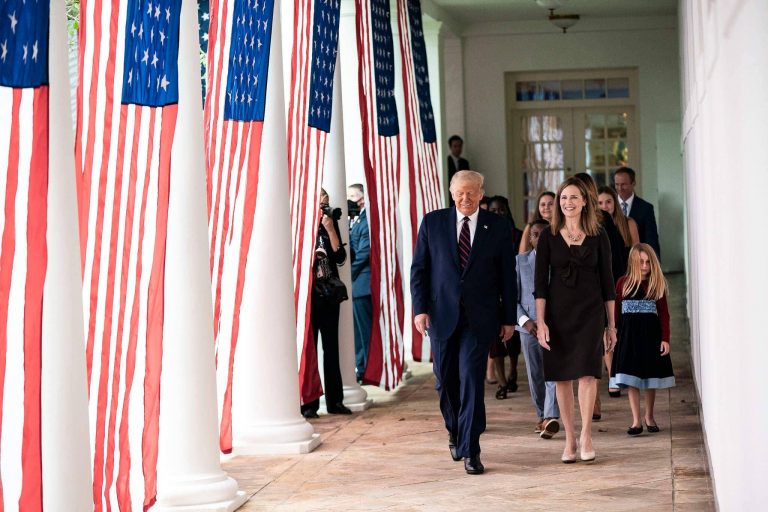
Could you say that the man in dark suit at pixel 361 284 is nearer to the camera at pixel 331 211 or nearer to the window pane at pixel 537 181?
the camera at pixel 331 211

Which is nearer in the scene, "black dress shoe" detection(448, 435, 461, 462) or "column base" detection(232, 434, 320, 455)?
"black dress shoe" detection(448, 435, 461, 462)

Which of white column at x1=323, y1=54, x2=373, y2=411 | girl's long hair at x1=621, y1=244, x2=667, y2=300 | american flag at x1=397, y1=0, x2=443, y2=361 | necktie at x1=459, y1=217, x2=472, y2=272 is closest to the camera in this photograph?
necktie at x1=459, y1=217, x2=472, y2=272

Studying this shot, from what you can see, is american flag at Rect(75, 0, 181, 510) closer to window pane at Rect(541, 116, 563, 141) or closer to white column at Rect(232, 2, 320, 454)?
white column at Rect(232, 2, 320, 454)

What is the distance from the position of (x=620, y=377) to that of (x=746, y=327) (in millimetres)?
4690

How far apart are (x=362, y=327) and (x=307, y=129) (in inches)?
124

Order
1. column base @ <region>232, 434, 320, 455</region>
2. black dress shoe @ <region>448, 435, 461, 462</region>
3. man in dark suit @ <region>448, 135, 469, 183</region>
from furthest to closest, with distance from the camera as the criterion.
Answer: man in dark suit @ <region>448, 135, 469, 183</region> → column base @ <region>232, 434, 320, 455</region> → black dress shoe @ <region>448, 435, 461, 462</region>

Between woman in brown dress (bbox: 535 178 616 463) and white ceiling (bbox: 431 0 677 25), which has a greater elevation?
white ceiling (bbox: 431 0 677 25)

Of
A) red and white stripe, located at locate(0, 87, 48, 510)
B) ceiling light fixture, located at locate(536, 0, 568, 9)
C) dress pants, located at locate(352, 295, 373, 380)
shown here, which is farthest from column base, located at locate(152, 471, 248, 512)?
ceiling light fixture, located at locate(536, 0, 568, 9)

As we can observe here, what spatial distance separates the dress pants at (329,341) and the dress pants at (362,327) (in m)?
1.45

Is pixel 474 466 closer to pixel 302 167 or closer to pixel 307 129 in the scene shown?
pixel 302 167

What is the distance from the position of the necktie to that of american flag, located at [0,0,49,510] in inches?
139

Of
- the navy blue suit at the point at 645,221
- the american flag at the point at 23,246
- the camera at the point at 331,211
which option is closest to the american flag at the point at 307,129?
the camera at the point at 331,211

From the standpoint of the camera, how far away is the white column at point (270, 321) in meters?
7.96

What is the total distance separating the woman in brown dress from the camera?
7.40m
